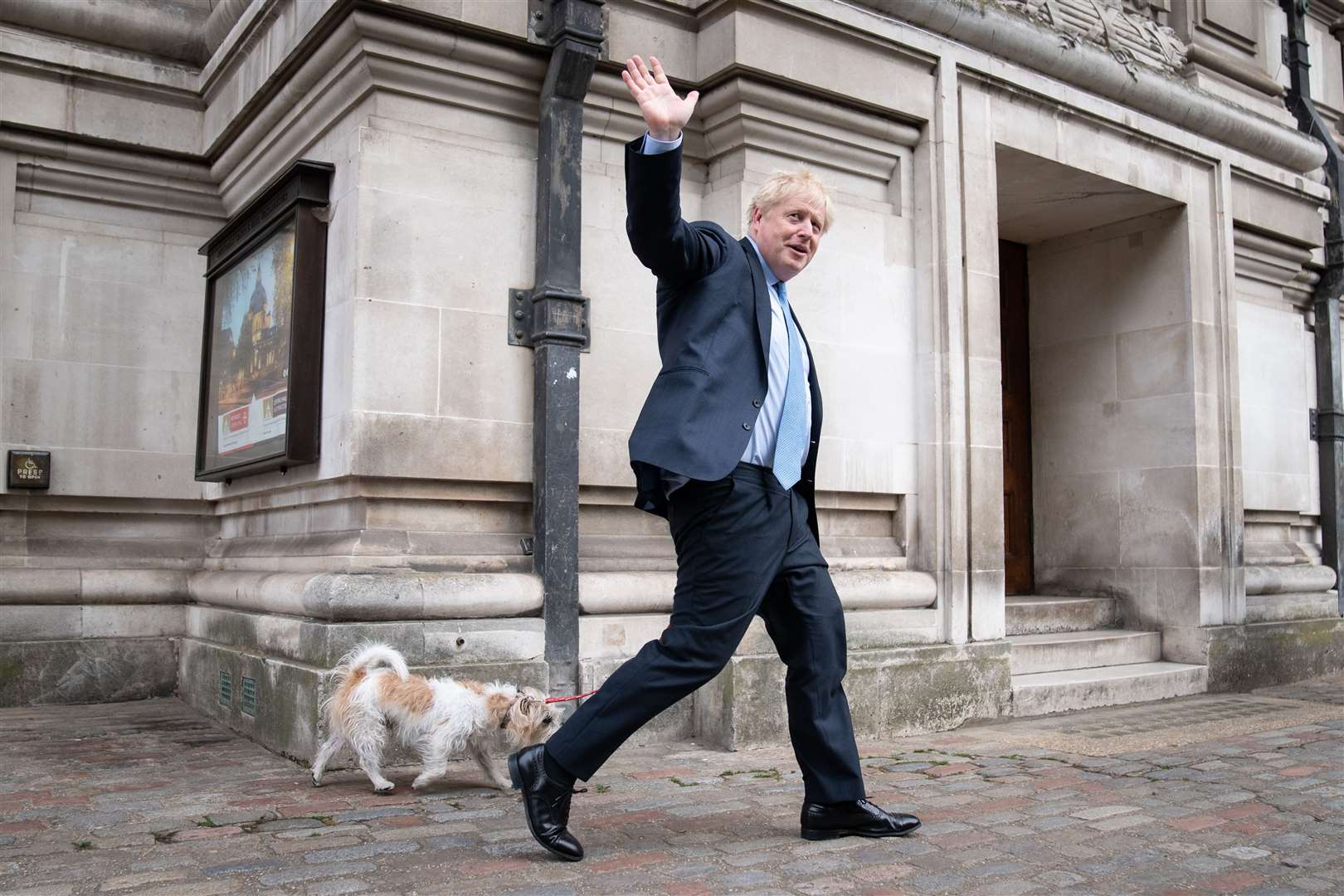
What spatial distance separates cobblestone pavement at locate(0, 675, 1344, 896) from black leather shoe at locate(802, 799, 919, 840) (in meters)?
0.04

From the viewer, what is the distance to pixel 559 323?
18.3ft

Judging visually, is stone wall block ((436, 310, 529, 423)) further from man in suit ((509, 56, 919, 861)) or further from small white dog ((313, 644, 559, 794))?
man in suit ((509, 56, 919, 861))

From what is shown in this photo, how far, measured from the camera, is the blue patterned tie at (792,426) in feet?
12.6

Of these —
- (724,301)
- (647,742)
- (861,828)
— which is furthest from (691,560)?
(647,742)

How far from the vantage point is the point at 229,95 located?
22.1 feet

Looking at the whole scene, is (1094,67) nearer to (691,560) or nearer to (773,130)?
(773,130)

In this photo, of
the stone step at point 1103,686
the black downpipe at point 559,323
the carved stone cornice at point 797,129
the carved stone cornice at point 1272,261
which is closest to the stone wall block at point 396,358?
the black downpipe at point 559,323

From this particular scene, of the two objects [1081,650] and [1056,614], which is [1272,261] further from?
[1081,650]

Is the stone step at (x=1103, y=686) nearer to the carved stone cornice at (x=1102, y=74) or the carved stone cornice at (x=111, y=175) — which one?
the carved stone cornice at (x=1102, y=74)

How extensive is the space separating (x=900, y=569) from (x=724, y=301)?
3.20 meters

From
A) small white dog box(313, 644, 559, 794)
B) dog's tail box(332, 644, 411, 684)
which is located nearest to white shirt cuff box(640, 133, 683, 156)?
small white dog box(313, 644, 559, 794)

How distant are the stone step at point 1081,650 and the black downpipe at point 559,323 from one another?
267 cm

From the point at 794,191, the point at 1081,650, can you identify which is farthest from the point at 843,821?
the point at 1081,650

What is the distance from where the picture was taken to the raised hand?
3.19 meters
